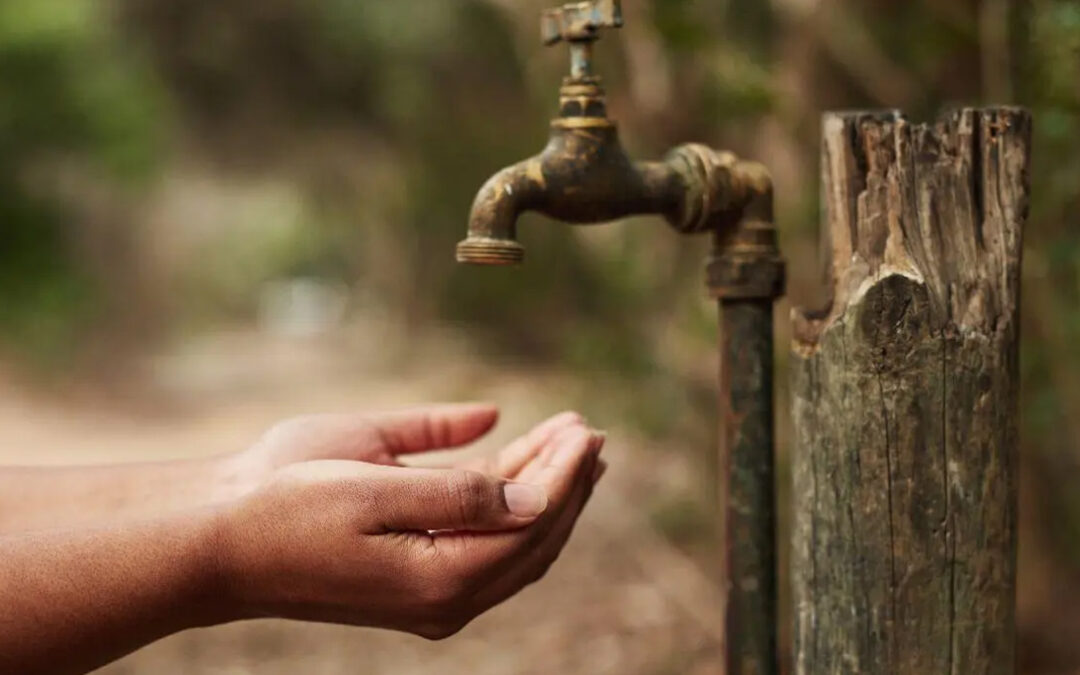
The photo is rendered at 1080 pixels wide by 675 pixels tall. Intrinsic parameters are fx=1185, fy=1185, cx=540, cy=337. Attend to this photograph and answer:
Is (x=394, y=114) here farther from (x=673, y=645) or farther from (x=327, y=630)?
(x=673, y=645)

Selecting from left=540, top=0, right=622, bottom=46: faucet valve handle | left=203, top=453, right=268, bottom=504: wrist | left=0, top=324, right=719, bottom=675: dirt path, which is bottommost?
left=0, top=324, right=719, bottom=675: dirt path

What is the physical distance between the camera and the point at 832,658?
1269mm

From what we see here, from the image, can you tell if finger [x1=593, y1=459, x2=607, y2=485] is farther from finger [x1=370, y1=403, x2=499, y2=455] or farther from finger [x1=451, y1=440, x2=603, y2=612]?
finger [x1=370, y1=403, x2=499, y2=455]

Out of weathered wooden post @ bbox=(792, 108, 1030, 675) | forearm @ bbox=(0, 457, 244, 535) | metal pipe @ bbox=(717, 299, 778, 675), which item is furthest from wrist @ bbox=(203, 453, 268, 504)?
weathered wooden post @ bbox=(792, 108, 1030, 675)

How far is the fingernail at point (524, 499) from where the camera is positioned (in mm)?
1234

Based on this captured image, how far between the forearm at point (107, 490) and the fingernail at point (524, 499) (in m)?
0.48

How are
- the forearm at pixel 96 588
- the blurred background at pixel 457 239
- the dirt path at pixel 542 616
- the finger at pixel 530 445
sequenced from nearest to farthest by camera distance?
the forearm at pixel 96 588, the finger at pixel 530 445, the blurred background at pixel 457 239, the dirt path at pixel 542 616

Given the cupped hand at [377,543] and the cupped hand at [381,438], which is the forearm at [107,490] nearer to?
the cupped hand at [381,438]

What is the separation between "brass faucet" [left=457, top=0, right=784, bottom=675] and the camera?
1.45 metres

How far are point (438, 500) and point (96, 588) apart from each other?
352mm

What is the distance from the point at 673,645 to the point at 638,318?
118 centimetres

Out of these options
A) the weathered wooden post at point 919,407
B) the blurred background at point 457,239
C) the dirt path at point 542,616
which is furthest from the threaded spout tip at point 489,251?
the dirt path at point 542,616

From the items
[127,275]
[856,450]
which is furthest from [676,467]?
[127,275]

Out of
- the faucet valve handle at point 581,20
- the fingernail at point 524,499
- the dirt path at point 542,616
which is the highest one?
the faucet valve handle at point 581,20
